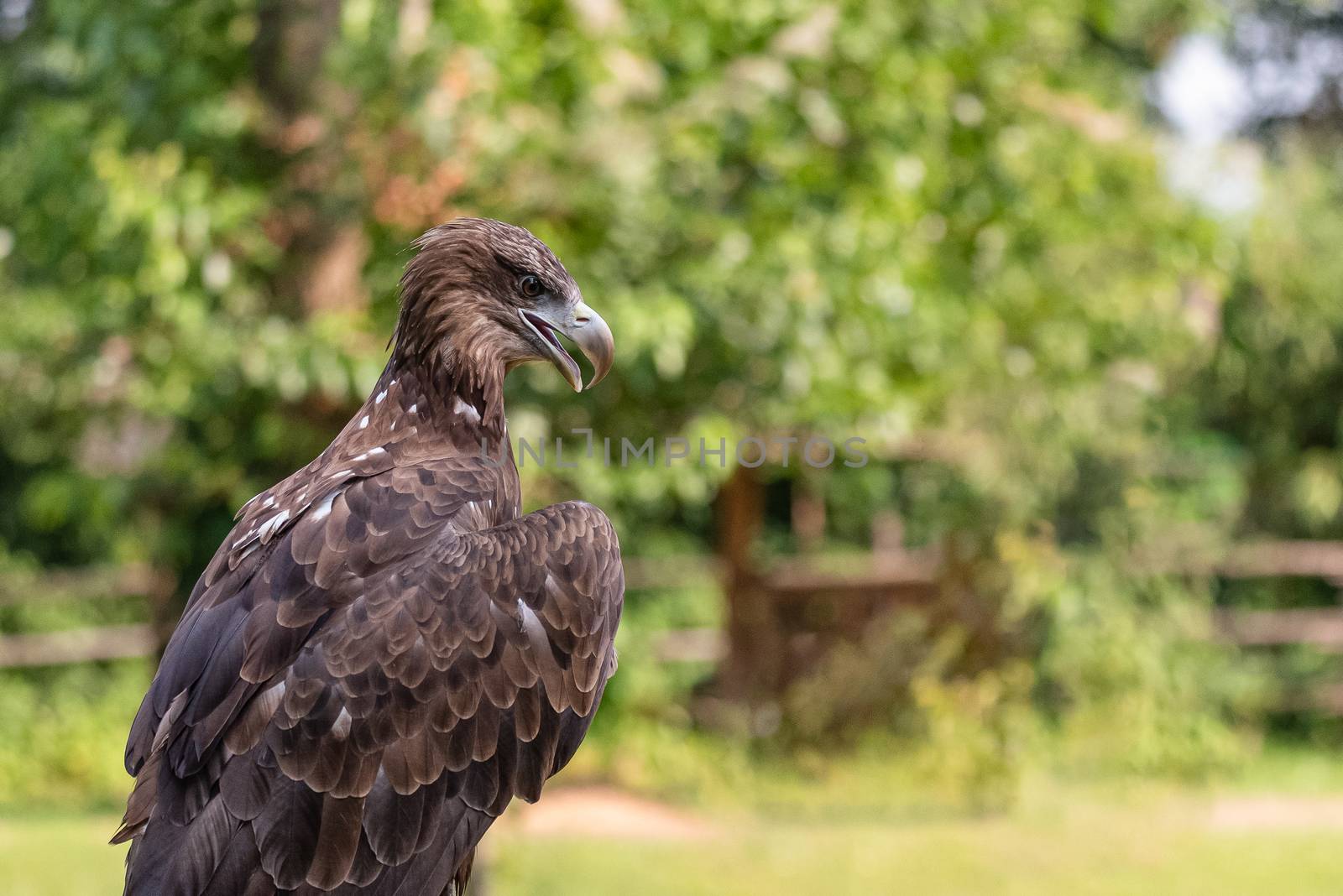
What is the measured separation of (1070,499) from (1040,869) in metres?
3.49

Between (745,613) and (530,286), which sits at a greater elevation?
(530,286)

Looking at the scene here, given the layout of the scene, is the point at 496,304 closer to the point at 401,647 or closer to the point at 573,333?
the point at 573,333

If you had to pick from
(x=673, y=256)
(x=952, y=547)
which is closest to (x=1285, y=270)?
(x=952, y=547)

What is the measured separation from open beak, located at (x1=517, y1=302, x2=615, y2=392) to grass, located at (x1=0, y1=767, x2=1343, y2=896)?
411 cm

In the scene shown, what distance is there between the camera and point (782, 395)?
528 cm

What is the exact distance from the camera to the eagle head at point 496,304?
2.80m

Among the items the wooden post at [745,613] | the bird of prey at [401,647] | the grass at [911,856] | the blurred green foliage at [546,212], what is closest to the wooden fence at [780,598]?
the wooden post at [745,613]

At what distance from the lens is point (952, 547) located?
32.8 ft

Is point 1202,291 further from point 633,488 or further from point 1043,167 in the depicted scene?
point 633,488

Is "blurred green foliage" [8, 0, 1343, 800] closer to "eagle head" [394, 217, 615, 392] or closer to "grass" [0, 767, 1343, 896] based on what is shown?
"grass" [0, 767, 1343, 896]

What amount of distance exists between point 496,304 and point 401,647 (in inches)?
28.1

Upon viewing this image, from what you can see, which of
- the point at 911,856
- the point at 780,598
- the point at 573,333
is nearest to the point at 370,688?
the point at 573,333

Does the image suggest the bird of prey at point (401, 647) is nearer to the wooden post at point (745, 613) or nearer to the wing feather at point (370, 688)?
the wing feather at point (370, 688)

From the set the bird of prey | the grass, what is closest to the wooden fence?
the grass
